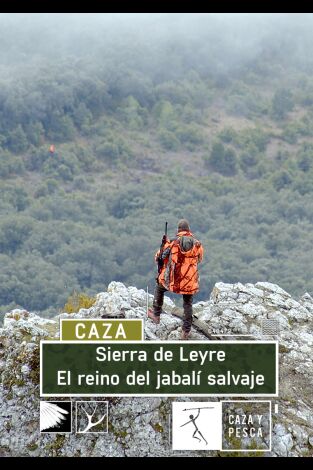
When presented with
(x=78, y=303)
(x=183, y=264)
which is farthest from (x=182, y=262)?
(x=78, y=303)

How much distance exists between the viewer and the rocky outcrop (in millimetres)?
12977

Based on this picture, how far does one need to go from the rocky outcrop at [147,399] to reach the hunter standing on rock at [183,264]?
488 millimetres

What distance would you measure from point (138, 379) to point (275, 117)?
18873cm

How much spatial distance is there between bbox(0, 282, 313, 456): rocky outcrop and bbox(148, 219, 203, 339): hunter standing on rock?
488mm

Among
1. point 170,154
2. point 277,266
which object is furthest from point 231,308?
point 170,154

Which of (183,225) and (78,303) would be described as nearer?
(183,225)

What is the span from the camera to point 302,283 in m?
83.2

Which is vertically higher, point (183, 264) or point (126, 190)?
point (126, 190)

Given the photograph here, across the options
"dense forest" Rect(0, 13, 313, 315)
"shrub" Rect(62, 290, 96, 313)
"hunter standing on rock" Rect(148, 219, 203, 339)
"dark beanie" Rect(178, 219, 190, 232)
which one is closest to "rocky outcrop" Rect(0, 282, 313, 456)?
"hunter standing on rock" Rect(148, 219, 203, 339)

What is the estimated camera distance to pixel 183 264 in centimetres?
1390

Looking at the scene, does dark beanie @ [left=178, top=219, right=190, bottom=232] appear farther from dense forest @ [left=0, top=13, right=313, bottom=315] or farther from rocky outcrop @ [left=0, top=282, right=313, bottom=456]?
dense forest @ [left=0, top=13, right=313, bottom=315]

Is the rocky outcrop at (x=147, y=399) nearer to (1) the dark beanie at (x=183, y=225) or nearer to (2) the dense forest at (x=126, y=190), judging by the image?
(1) the dark beanie at (x=183, y=225)

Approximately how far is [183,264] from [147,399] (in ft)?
5.70

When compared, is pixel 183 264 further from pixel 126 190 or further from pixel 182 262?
pixel 126 190
